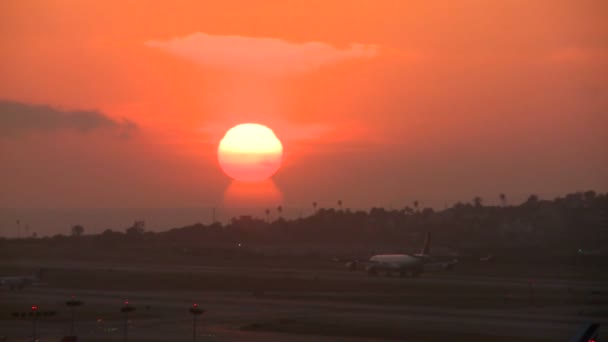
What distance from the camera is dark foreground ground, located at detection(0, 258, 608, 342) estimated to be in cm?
3653

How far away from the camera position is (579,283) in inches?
2680

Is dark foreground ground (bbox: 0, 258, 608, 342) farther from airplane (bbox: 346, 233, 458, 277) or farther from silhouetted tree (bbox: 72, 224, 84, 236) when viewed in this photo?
silhouetted tree (bbox: 72, 224, 84, 236)

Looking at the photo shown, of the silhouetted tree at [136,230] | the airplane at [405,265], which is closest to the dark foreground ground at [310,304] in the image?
the airplane at [405,265]

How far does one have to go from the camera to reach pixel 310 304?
4991 centimetres

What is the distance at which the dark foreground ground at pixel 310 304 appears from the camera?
36531mm

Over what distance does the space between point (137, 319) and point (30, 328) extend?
568 cm

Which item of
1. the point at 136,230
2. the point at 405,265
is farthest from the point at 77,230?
the point at 405,265

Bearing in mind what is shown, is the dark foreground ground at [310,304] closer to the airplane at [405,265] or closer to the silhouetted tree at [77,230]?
the airplane at [405,265]

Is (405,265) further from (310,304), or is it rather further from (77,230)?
(77,230)

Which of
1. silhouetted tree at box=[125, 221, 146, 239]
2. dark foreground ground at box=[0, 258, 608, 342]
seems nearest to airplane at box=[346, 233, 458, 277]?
dark foreground ground at box=[0, 258, 608, 342]

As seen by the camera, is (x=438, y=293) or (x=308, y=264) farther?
(x=308, y=264)

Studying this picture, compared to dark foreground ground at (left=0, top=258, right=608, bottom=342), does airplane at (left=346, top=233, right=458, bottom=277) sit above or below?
above

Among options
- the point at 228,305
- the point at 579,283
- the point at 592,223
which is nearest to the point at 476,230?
the point at 592,223

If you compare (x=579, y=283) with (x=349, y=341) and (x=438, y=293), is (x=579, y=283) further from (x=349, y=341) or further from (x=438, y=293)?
(x=349, y=341)
